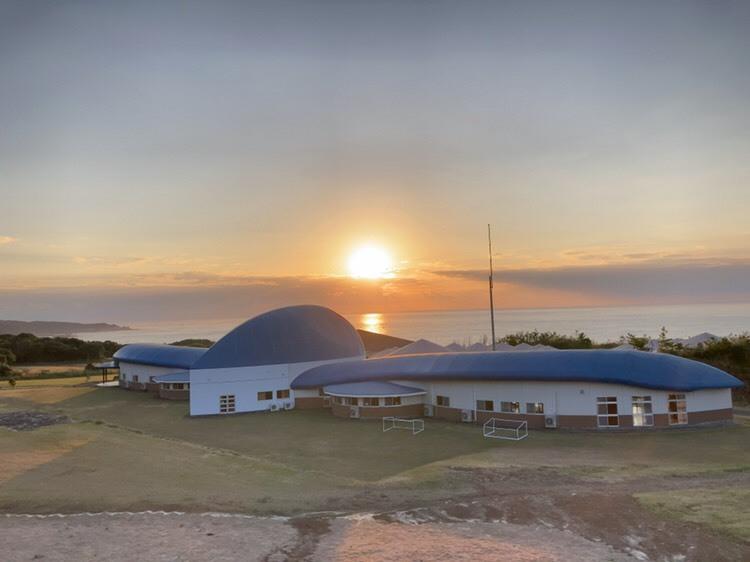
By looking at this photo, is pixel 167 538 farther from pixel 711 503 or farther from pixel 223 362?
pixel 223 362

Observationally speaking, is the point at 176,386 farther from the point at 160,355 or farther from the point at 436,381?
the point at 436,381

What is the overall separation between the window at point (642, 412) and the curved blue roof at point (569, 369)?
1317mm

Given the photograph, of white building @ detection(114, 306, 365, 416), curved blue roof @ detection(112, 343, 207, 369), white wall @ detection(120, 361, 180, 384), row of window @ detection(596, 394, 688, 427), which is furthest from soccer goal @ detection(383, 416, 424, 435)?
white wall @ detection(120, 361, 180, 384)

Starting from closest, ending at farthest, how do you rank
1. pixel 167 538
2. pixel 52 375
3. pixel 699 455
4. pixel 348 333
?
pixel 167 538 → pixel 699 455 → pixel 348 333 → pixel 52 375

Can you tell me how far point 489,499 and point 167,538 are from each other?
1106 cm

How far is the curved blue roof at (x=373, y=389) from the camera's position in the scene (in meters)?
42.7

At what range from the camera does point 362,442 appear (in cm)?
3419

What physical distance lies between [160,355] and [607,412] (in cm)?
4615

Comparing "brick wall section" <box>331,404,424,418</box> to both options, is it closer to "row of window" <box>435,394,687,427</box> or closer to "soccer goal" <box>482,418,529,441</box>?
"soccer goal" <box>482,418,529,441</box>

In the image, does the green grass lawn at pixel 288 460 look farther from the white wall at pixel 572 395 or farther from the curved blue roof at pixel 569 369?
the curved blue roof at pixel 569 369

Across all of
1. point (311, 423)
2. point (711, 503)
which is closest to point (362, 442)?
point (311, 423)

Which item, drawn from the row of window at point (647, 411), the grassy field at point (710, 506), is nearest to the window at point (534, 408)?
the row of window at point (647, 411)

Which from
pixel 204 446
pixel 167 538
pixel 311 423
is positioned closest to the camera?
pixel 167 538

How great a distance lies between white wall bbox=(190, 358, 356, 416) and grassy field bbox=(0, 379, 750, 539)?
4778 millimetres
